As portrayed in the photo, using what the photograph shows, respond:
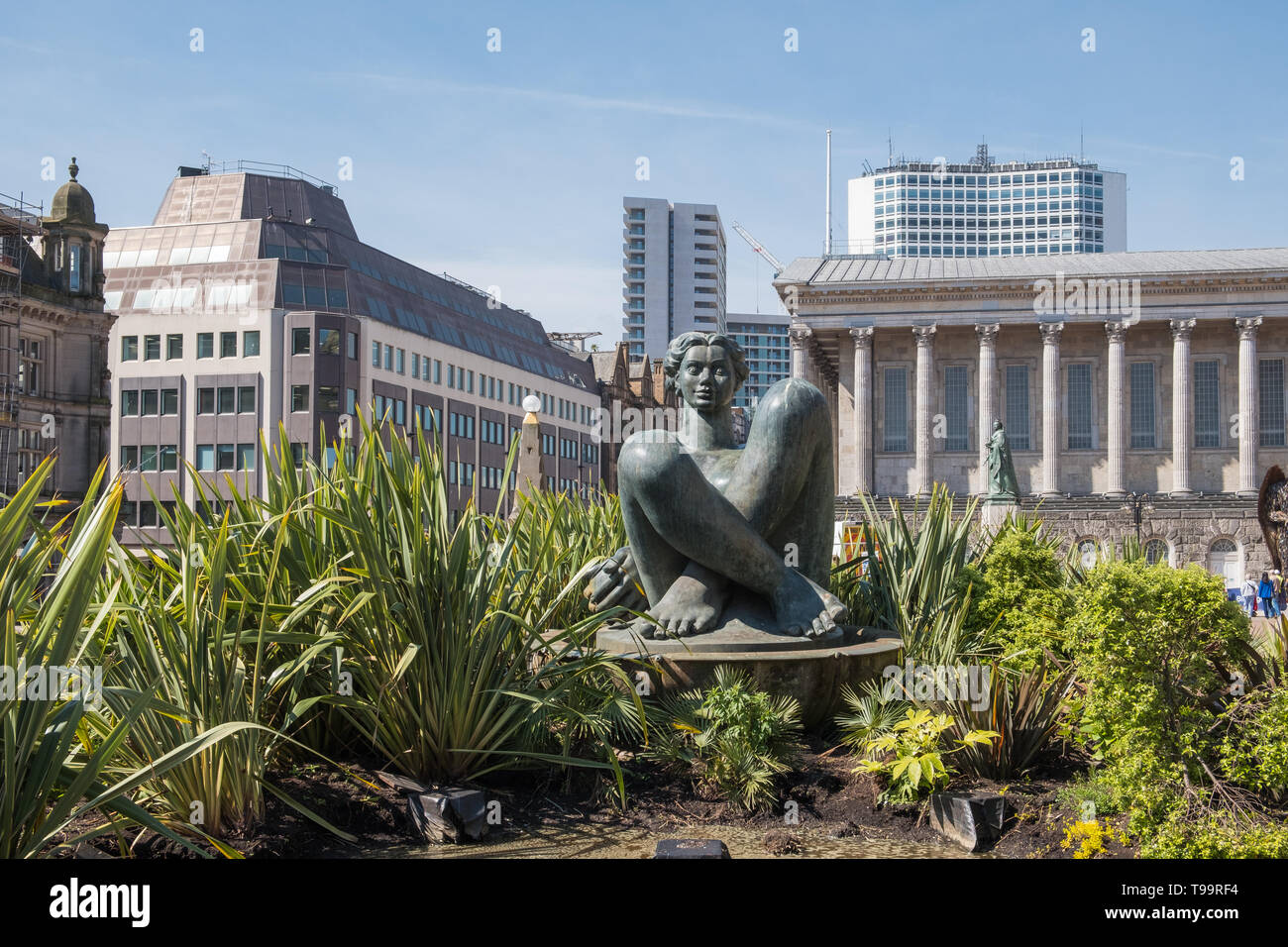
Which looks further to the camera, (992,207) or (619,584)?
(992,207)

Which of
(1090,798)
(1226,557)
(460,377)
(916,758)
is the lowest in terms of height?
(1226,557)

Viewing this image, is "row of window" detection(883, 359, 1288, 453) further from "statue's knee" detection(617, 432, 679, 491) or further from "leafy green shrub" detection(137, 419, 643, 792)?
"leafy green shrub" detection(137, 419, 643, 792)

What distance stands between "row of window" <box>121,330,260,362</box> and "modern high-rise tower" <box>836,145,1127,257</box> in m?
145

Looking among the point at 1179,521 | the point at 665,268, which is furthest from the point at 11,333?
the point at 665,268

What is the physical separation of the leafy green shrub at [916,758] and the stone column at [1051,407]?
5137cm

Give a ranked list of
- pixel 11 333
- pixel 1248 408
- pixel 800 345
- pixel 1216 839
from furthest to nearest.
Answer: pixel 800 345 < pixel 1248 408 < pixel 11 333 < pixel 1216 839

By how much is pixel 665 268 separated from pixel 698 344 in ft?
541

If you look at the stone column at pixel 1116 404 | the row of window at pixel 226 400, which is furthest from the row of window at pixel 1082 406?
the row of window at pixel 226 400

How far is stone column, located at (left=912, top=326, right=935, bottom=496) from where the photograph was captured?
2200 inches

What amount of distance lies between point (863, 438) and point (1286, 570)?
3838 centimetres

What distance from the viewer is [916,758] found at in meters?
6.34

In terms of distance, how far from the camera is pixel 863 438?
57.0m

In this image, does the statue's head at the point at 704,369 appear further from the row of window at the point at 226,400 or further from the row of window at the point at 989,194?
the row of window at the point at 989,194

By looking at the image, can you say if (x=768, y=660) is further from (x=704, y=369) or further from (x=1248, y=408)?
(x=1248, y=408)
